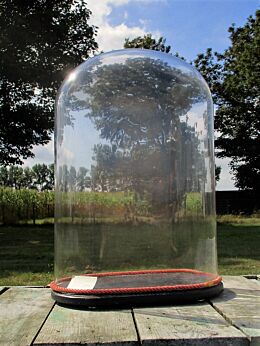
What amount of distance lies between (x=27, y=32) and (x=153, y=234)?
33.1ft

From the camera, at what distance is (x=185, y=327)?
5.17 ft

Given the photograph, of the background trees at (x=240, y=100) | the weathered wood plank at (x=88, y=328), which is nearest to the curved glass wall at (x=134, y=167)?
the weathered wood plank at (x=88, y=328)

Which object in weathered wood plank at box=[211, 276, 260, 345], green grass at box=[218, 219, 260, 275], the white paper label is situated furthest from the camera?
green grass at box=[218, 219, 260, 275]

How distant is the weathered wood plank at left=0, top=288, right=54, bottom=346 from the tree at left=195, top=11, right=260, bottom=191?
809 inches

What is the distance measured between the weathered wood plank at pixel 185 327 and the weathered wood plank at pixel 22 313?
0.39 m

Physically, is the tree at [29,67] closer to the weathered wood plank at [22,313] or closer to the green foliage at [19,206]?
the green foliage at [19,206]

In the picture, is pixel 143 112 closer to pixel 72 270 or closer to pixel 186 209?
pixel 186 209

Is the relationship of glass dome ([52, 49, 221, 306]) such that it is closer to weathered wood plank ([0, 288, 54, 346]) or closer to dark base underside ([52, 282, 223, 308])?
weathered wood plank ([0, 288, 54, 346])

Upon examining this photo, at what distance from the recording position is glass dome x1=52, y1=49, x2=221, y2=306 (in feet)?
7.77

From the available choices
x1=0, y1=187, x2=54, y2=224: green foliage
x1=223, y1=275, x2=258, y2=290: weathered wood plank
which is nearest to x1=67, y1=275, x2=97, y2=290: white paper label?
x1=223, y1=275, x2=258, y2=290: weathered wood plank

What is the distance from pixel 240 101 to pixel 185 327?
73.2ft

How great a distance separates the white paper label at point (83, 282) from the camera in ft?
6.78

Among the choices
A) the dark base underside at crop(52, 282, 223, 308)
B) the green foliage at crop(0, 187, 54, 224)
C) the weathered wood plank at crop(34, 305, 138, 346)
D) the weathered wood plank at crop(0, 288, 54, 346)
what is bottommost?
the weathered wood plank at crop(0, 288, 54, 346)

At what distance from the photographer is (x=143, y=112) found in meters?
2.57
